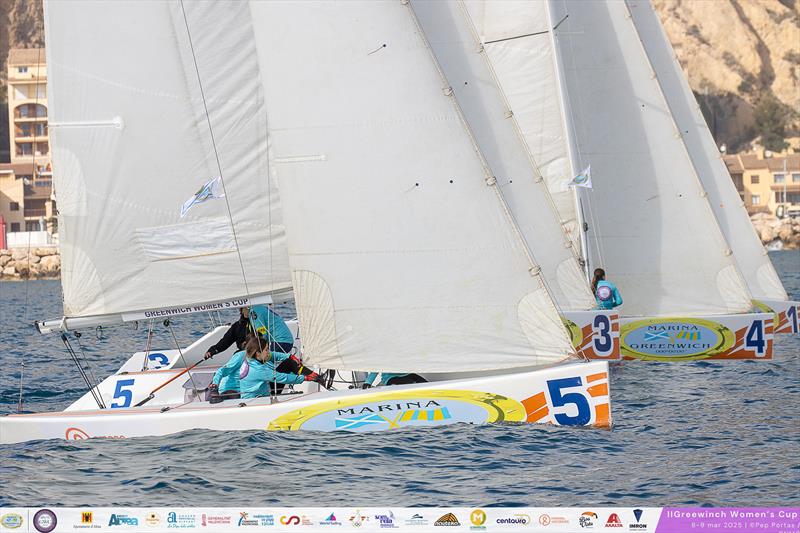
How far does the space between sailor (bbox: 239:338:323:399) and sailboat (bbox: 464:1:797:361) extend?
9.10 metres

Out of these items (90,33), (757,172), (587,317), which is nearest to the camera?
(90,33)

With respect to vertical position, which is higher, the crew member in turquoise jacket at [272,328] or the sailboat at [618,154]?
the sailboat at [618,154]

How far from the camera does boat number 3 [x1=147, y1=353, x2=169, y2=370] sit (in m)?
18.4

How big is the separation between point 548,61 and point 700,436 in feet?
34.0

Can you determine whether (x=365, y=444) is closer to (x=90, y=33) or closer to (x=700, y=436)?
(x=700, y=436)

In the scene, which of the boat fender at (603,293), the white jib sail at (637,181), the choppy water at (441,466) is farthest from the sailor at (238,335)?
the white jib sail at (637,181)

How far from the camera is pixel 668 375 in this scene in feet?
64.2

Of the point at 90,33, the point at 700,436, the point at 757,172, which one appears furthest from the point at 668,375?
the point at 757,172

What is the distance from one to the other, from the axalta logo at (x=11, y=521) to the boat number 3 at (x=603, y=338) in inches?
463

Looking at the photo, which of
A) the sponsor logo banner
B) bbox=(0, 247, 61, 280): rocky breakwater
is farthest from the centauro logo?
bbox=(0, 247, 61, 280): rocky breakwater

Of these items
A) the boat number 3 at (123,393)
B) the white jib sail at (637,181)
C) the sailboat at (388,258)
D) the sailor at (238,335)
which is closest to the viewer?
the sailboat at (388,258)

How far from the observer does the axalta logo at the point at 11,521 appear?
8.74 m

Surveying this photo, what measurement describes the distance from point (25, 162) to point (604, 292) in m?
92.4

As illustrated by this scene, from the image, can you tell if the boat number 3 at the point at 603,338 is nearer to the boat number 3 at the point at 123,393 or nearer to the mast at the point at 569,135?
the mast at the point at 569,135
